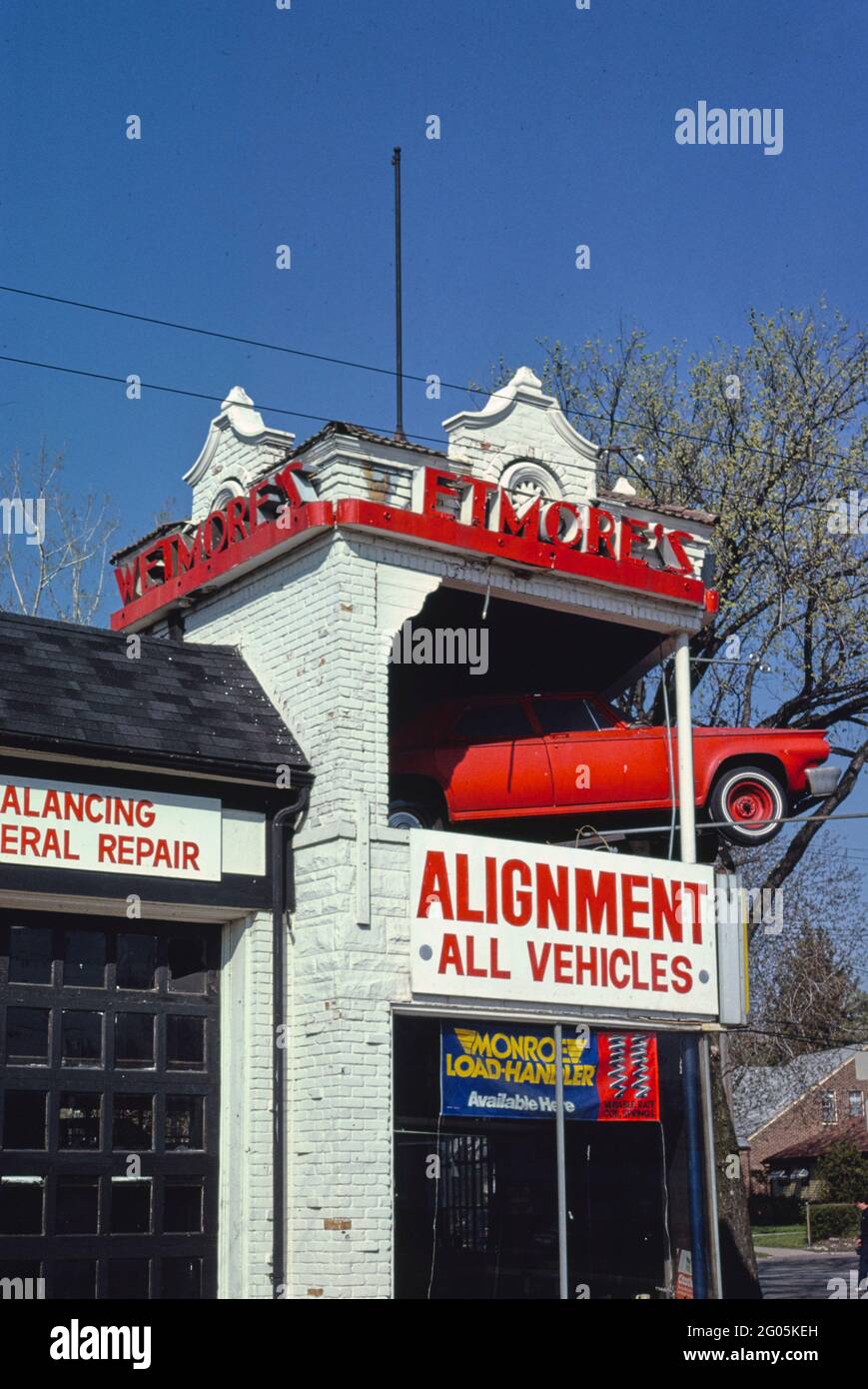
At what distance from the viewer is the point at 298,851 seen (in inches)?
578

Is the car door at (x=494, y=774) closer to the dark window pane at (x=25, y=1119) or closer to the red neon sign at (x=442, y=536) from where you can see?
the red neon sign at (x=442, y=536)

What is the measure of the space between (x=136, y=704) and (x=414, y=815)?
395 centimetres

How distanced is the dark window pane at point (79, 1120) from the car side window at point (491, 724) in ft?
18.9

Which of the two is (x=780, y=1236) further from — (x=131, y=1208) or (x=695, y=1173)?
(x=131, y=1208)

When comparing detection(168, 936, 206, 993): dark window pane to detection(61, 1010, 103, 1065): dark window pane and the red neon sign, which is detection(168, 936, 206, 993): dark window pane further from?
the red neon sign

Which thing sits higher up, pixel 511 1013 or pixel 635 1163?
pixel 511 1013

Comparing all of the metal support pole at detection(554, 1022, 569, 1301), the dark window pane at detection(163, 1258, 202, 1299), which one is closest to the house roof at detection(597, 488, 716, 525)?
the metal support pole at detection(554, 1022, 569, 1301)
